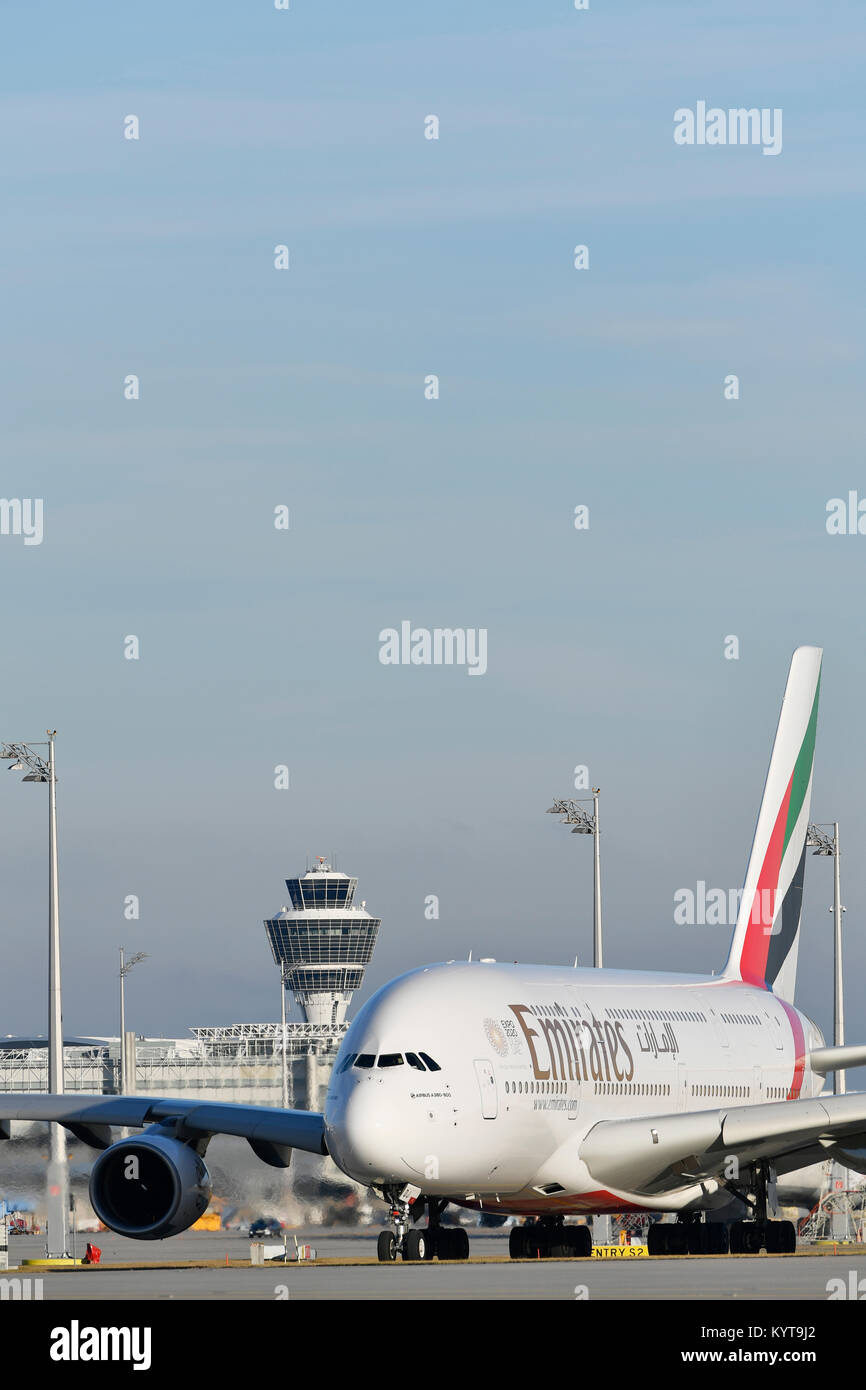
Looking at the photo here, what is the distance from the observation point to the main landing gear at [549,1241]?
40.6 m

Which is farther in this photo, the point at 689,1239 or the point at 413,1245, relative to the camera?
the point at 689,1239

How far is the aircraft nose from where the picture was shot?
33812 mm

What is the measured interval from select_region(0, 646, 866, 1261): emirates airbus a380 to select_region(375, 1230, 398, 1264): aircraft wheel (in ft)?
0.19

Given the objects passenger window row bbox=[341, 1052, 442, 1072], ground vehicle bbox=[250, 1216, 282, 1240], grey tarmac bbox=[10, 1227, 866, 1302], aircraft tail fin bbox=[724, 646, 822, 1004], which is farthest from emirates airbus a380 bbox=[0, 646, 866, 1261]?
ground vehicle bbox=[250, 1216, 282, 1240]

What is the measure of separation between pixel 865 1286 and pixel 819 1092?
27.3m

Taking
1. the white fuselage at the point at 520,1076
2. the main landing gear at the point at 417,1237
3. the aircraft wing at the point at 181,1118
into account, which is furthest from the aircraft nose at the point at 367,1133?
the aircraft wing at the point at 181,1118

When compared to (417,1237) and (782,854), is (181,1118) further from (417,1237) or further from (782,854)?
(782,854)

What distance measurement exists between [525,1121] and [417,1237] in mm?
2773

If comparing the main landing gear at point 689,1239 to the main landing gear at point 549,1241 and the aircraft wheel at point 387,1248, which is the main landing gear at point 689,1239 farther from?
the aircraft wheel at point 387,1248

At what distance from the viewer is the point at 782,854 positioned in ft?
182

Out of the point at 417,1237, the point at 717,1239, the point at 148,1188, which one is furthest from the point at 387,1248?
the point at 717,1239

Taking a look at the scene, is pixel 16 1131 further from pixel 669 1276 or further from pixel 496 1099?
pixel 669 1276

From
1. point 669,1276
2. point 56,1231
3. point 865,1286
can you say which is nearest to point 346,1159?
point 669,1276

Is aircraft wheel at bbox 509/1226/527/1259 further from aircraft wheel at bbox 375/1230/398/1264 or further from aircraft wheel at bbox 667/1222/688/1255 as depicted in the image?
aircraft wheel at bbox 375/1230/398/1264
